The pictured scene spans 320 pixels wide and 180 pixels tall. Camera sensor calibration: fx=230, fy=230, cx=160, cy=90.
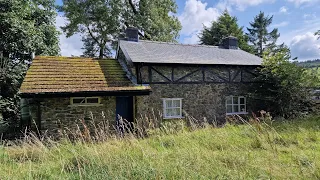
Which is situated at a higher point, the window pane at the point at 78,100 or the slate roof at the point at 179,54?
the slate roof at the point at 179,54

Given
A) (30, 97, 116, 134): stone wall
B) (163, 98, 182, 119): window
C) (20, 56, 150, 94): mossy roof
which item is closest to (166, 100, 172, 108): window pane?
(163, 98, 182, 119): window

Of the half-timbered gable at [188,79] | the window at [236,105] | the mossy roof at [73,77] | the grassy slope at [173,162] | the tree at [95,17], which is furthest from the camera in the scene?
the tree at [95,17]

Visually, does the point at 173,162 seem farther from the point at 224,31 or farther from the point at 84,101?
the point at 224,31

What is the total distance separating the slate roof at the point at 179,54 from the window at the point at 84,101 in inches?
96.6

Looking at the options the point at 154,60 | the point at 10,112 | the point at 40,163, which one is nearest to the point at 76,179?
the point at 40,163

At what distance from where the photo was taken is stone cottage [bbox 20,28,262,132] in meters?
Answer: 9.68

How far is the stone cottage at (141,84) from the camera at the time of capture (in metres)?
9.68

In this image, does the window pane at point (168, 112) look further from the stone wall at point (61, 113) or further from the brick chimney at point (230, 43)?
the brick chimney at point (230, 43)

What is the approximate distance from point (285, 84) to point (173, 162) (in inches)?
395

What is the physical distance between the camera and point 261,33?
3581 cm

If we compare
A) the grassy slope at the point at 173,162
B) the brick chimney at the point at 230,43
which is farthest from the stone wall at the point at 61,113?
the brick chimney at the point at 230,43

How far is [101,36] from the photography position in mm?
23453

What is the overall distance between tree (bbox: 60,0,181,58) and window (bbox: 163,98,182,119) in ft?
34.6

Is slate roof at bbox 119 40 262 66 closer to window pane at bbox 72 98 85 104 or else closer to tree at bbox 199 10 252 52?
window pane at bbox 72 98 85 104
